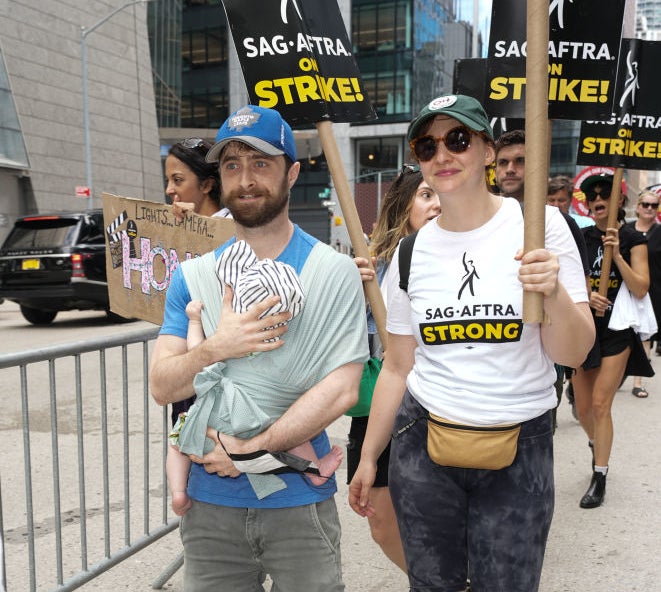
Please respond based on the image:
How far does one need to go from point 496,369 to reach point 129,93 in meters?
38.2

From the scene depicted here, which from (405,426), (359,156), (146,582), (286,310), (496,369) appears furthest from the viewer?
(359,156)

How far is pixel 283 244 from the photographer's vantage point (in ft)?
7.26

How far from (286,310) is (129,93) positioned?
3812 centimetres

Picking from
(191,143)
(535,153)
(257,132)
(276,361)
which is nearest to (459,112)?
(535,153)

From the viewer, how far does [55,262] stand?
13.2 meters

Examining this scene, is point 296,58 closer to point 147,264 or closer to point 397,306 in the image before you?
point 147,264

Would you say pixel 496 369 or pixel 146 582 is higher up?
pixel 496 369

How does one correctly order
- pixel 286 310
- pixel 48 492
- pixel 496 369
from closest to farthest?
pixel 286 310 < pixel 496 369 < pixel 48 492

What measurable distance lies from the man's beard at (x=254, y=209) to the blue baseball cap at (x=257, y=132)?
14 cm

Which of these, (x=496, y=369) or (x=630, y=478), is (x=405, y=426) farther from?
(x=630, y=478)

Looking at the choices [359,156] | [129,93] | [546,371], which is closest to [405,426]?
[546,371]

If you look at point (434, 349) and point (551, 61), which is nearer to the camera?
point (434, 349)

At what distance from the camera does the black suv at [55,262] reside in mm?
13211

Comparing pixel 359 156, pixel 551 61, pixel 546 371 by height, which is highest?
pixel 359 156
